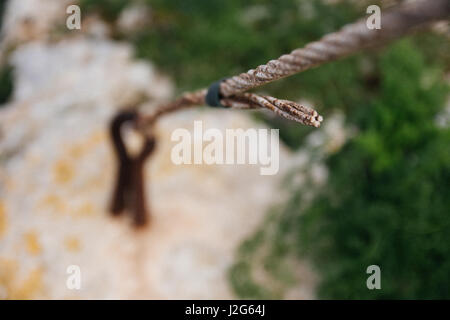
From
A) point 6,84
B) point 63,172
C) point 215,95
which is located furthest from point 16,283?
point 6,84

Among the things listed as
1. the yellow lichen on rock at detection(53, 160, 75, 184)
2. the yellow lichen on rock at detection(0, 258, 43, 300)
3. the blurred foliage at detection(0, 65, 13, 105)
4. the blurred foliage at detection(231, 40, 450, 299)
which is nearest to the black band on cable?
the blurred foliage at detection(231, 40, 450, 299)

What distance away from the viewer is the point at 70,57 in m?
4.05

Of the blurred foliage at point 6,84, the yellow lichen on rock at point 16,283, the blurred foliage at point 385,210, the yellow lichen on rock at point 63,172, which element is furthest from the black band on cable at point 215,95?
the blurred foliage at point 6,84

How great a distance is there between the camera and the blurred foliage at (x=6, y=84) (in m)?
4.07

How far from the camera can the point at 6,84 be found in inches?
163

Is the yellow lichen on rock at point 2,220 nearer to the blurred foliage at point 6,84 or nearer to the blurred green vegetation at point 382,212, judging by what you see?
the blurred green vegetation at point 382,212

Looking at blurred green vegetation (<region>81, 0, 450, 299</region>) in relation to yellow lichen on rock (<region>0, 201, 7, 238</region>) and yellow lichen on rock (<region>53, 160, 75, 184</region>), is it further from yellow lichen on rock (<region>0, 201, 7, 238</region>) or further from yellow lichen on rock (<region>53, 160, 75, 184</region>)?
yellow lichen on rock (<region>0, 201, 7, 238</region>)

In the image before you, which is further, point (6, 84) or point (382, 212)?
point (6, 84)

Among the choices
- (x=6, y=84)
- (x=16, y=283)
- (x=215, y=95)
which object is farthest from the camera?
(x=6, y=84)

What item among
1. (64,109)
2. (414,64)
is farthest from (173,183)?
(414,64)

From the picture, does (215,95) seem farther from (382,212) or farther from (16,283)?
(16,283)

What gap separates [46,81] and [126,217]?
83.2 inches

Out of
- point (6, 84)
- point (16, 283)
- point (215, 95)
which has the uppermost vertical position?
point (6, 84)

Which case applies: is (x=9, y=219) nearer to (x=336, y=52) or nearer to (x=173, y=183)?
(x=173, y=183)
